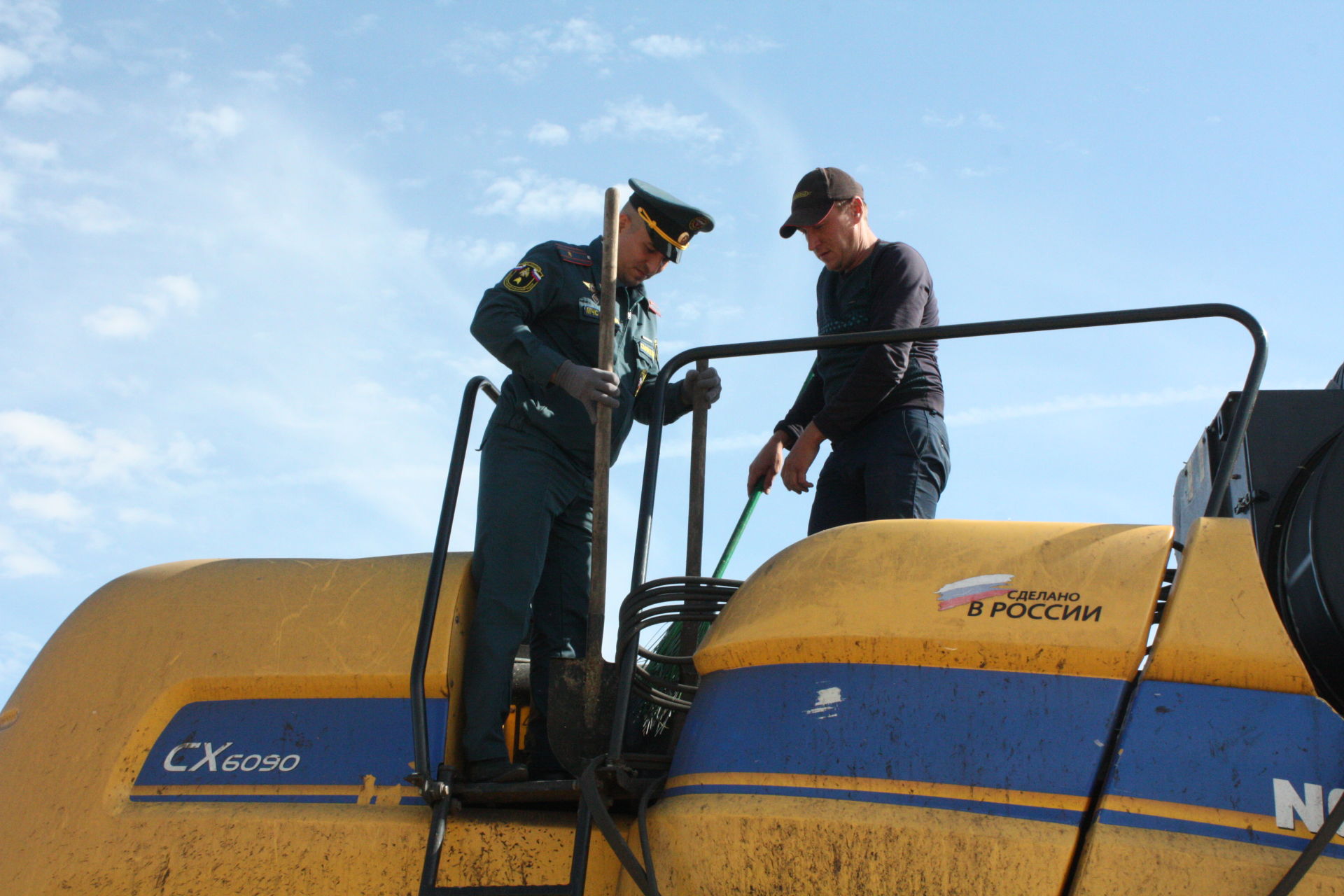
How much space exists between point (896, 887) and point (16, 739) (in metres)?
2.07

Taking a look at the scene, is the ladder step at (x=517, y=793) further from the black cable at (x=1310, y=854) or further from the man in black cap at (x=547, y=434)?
the black cable at (x=1310, y=854)

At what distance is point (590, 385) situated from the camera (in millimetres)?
2914

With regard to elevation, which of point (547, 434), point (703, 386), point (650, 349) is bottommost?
point (547, 434)

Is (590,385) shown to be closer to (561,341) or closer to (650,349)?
(561,341)

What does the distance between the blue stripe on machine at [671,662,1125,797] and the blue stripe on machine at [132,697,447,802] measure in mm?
717

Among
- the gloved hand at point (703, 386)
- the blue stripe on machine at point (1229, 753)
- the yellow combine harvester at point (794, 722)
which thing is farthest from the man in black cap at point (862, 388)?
the blue stripe on machine at point (1229, 753)

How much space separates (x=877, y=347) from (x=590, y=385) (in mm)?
871

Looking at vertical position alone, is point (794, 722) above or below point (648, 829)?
above

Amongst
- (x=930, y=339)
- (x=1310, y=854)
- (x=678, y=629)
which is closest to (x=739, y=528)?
(x=678, y=629)

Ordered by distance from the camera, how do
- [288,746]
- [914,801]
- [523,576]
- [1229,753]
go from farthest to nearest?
[523,576], [288,746], [914,801], [1229,753]

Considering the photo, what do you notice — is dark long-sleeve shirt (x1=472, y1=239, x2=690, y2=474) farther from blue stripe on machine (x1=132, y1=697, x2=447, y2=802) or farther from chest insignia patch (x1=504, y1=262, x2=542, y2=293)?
blue stripe on machine (x1=132, y1=697, x2=447, y2=802)

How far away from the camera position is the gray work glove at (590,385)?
2.89 metres

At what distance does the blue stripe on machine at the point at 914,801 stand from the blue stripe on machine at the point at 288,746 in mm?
757

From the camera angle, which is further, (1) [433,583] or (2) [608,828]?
(1) [433,583]
